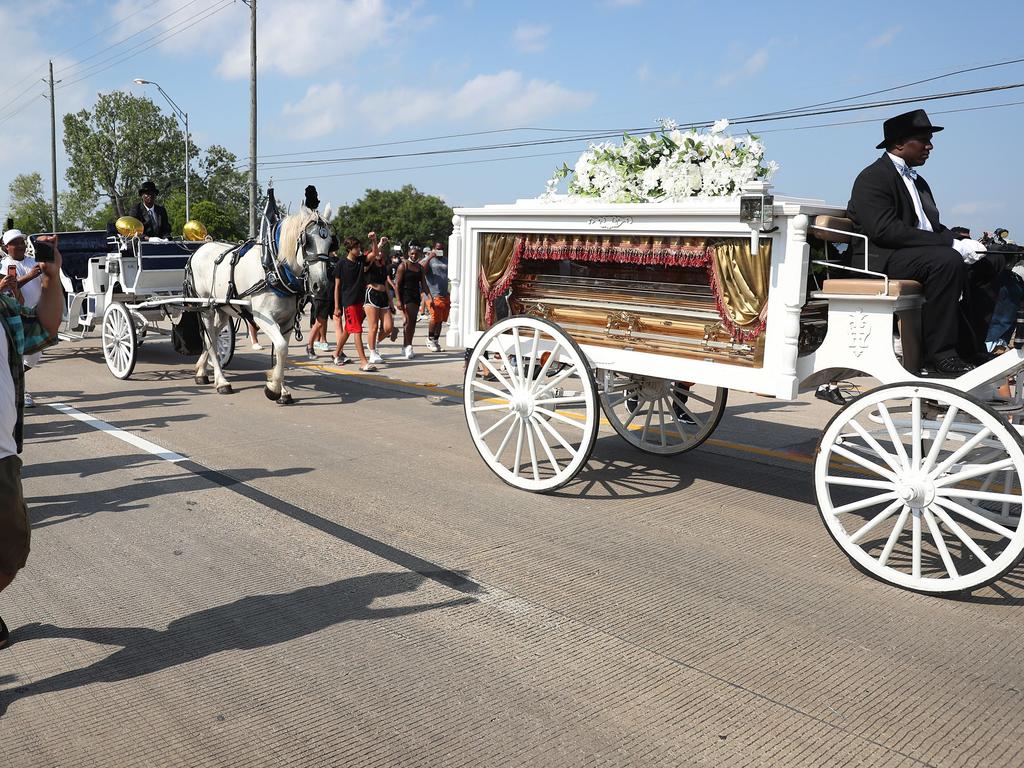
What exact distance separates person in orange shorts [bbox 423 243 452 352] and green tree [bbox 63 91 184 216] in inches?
3167

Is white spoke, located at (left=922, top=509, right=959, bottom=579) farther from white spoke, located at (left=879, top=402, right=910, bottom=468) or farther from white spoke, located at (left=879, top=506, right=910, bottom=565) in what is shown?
white spoke, located at (left=879, top=402, right=910, bottom=468)

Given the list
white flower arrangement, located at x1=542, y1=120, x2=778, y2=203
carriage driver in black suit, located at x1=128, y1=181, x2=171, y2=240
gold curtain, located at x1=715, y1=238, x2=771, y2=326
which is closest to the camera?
gold curtain, located at x1=715, y1=238, x2=771, y2=326

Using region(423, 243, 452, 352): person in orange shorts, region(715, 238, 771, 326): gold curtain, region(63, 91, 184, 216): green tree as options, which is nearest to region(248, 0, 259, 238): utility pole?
region(423, 243, 452, 352): person in orange shorts

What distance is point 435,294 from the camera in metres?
16.4

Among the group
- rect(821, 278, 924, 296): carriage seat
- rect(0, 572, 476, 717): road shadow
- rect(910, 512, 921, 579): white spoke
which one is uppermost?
rect(821, 278, 924, 296): carriage seat

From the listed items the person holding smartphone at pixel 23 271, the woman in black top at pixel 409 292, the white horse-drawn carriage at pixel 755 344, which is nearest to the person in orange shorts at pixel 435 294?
the woman in black top at pixel 409 292

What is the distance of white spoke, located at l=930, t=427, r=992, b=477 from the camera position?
13.9ft

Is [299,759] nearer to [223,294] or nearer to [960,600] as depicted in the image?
[960,600]

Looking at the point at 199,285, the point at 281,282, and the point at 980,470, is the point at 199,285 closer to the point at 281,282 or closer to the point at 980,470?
the point at 281,282

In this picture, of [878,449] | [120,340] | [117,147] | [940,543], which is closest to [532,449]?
[878,449]

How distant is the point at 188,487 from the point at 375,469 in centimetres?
144

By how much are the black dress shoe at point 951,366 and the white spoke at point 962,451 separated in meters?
0.59

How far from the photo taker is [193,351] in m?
12.2

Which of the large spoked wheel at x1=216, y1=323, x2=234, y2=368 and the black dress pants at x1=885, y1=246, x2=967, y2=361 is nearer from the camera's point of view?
the black dress pants at x1=885, y1=246, x2=967, y2=361
